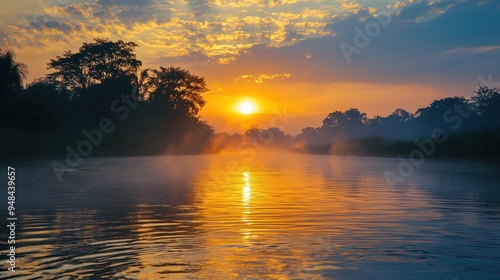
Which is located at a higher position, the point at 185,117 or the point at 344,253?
the point at 185,117

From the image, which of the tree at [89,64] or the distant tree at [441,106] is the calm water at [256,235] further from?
the distant tree at [441,106]

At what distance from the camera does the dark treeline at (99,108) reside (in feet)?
155

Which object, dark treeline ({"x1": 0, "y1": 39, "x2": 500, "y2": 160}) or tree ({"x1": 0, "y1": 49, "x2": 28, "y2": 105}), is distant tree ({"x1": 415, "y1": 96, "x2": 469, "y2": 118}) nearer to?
dark treeline ({"x1": 0, "y1": 39, "x2": 500, "y2": 160})

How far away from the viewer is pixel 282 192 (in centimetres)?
2138

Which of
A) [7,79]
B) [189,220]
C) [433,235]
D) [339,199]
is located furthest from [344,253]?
[7,79]

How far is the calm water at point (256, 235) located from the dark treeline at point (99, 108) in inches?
1134

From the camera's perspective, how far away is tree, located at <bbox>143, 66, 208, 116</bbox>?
106m

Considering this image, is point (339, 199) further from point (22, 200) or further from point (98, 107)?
point (98, 107)

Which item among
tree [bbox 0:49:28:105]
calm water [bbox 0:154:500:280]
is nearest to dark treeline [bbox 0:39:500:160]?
tree [bbox 0:49:28:105]

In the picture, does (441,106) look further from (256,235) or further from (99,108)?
(256,235)

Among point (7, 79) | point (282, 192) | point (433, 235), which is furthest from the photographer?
point (7, 79)

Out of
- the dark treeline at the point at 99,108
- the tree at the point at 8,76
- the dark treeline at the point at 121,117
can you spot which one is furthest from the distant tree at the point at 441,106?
the tree at the point at 8,76

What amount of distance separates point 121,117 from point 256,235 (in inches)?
2981

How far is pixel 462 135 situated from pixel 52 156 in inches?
1412
